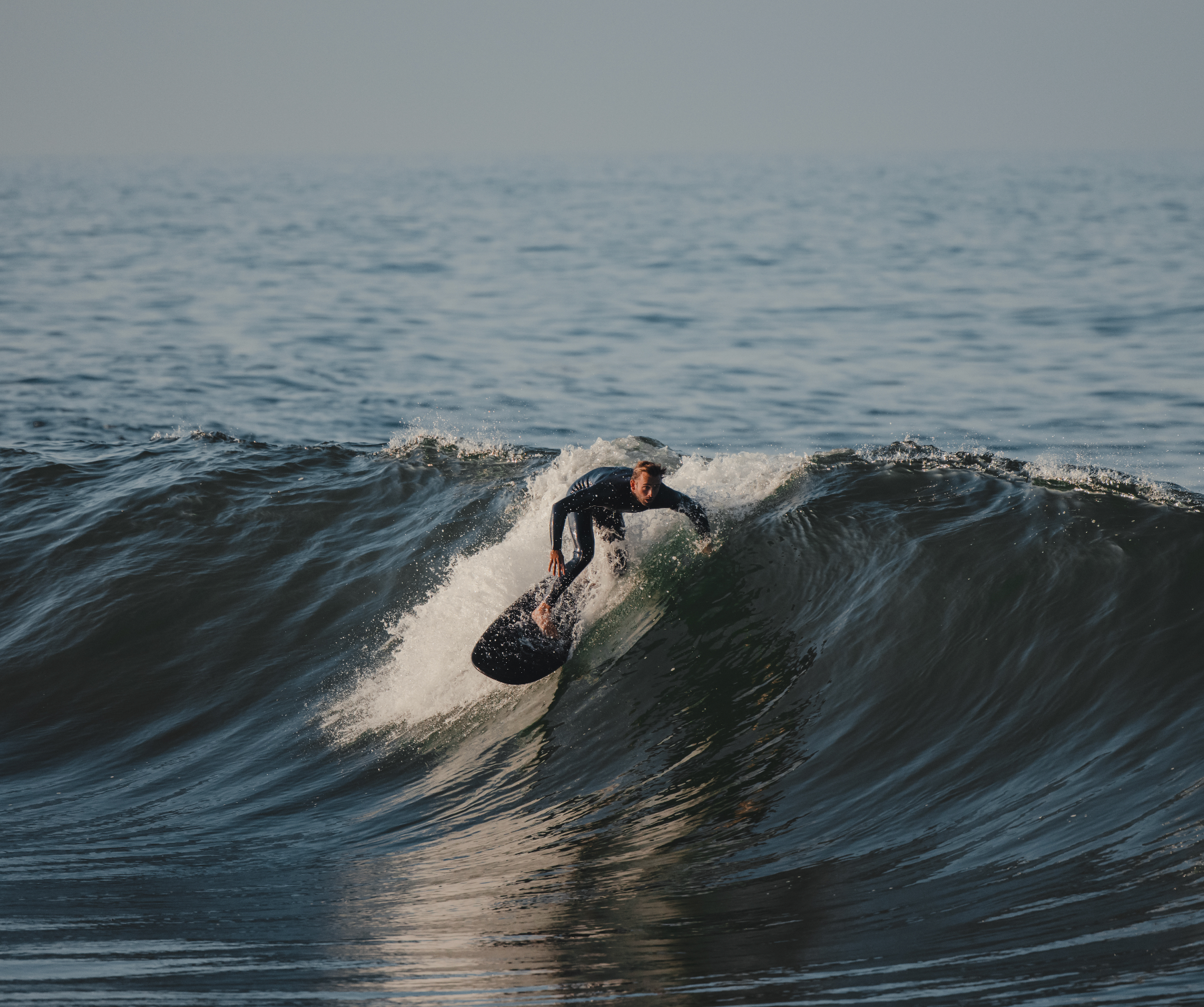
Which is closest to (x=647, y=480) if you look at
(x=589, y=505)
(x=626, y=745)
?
(x=589, y=505)

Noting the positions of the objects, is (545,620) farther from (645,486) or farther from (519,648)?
(645,486)

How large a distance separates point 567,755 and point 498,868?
161cm

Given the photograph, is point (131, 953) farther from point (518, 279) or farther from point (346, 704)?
point (518, 279)

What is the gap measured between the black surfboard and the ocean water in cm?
26

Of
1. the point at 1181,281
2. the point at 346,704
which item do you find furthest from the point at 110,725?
the point at 1181,281

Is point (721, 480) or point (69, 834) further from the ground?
point (721, 480)

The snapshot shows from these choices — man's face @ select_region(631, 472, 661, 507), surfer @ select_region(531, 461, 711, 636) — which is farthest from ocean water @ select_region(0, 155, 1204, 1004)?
man's face @ select_region(631, 472, 661, 507)

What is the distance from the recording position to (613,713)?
8.59 m

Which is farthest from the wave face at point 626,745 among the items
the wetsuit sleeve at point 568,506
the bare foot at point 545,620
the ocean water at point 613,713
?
the wetsuit sleeve at point 568,506

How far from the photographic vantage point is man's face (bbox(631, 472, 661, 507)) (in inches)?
331

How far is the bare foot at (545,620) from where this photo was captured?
8.88m

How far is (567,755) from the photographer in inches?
325

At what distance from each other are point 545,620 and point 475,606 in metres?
0.94

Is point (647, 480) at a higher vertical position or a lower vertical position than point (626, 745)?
higher
